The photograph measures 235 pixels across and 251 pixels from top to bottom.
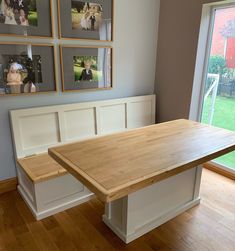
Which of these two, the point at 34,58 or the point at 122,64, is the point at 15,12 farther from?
the point at 122,64

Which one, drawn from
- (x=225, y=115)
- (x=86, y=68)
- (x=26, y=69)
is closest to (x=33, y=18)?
(x=26, y=69)

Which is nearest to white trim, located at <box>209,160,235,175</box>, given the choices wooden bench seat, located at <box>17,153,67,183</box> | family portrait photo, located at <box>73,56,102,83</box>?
family portrait photo, located at <box>73,56,102,83</box>

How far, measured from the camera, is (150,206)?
6.06 ft

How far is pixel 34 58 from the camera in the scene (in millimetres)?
2238

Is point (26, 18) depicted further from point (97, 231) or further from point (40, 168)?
point (97, 231)

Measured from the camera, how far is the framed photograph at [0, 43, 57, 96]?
2.12 meters

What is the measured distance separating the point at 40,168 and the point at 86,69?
47.0 inches

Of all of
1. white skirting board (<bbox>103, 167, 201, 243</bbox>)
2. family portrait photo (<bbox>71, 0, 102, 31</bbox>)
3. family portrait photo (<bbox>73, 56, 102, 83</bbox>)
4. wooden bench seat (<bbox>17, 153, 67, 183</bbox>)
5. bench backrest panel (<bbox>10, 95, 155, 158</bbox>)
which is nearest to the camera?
white skirting board (<bbox>103, 167, 201, 243</bbox>)

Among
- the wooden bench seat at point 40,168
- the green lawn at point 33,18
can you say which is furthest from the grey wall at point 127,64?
the wooden bench seat at point 40,168

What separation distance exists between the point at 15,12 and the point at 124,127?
5.65ft

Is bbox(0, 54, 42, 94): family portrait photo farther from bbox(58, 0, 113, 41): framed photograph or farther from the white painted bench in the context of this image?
bbox(58, 0, 113, 41): framed photograph

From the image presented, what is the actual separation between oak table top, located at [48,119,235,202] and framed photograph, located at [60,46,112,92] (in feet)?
3.12

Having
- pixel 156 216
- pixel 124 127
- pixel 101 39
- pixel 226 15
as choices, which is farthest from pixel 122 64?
pixel 156 216

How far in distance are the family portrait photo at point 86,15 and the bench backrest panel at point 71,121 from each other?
0.82 metres
